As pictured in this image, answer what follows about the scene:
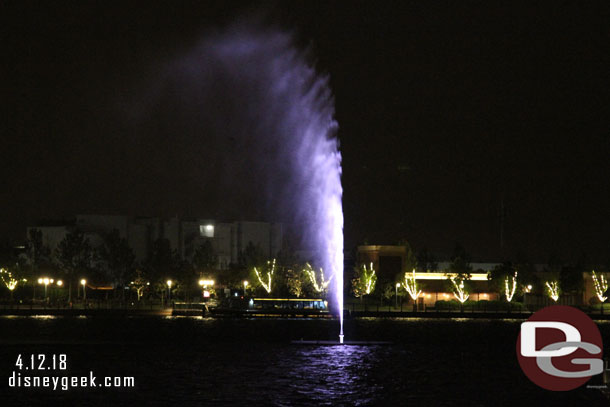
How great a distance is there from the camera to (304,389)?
45094 millimetres

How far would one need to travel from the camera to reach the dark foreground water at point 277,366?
137 ft

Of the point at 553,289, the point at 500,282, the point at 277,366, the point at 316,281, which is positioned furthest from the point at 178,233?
the point at 277,366

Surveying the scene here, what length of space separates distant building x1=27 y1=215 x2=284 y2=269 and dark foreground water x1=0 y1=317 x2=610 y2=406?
71.1 metres

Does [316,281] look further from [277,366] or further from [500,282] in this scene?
[277,366]

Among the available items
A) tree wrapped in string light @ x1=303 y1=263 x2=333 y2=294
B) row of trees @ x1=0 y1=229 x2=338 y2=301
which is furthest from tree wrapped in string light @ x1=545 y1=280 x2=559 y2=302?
row of trees @ x1=0 y1=229 x2=338 y2=301

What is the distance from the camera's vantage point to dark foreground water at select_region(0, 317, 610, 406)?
41.8m

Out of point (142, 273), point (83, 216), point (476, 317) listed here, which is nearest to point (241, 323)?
point (476, 317)

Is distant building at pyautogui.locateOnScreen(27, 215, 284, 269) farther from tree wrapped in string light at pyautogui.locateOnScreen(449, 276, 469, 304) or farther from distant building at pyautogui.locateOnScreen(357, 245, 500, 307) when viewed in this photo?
tree wrapped in string light at pyautogui.locateOnScreen(449, 276, 469, 304)

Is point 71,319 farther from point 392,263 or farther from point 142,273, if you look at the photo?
point 392,263

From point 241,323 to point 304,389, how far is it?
185ft

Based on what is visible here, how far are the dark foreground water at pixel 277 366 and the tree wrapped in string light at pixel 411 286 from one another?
111ft

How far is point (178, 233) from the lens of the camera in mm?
172000

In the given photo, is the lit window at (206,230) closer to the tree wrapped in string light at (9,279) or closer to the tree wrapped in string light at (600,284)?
the tree wrapped in string light at (9,279)

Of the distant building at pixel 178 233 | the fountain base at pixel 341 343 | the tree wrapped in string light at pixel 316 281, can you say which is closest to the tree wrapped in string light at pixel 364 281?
the tree wrapped in string light at pixel 316 281
